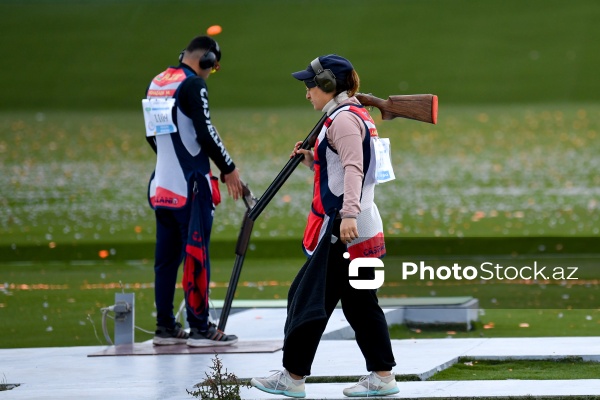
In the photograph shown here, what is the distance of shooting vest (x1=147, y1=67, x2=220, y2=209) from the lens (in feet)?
26.6

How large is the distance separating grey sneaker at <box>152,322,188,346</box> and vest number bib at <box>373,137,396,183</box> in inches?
95.6

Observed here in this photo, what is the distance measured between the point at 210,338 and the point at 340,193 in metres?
2.22

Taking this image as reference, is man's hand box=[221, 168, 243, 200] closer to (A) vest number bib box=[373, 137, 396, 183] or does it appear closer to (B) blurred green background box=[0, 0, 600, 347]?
(B) blurred green background box=[0, 0, 600, 347]

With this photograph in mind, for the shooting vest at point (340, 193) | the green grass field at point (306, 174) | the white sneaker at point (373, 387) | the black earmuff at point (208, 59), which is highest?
the green grass field at point (306, 174)

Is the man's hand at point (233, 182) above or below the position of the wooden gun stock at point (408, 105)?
below

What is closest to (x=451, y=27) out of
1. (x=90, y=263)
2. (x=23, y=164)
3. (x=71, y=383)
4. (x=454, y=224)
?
(x=23, y=164)

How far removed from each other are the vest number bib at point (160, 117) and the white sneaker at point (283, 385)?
7.77ft

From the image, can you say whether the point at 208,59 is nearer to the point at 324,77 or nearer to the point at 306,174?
the point at 324,77

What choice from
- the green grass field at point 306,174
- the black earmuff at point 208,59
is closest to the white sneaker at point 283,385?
the black earmuff at point 208,59

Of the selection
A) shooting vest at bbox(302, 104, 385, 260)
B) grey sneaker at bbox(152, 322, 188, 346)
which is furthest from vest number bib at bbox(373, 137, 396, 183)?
grey sneaker at bbox(152, 322, 188, 346)

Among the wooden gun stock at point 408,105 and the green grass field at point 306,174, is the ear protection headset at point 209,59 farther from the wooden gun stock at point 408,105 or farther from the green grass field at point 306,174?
the green grass field at point 306,174

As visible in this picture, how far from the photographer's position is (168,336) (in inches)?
324

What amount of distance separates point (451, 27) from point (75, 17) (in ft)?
50.8

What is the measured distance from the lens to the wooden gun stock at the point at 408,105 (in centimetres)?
670
